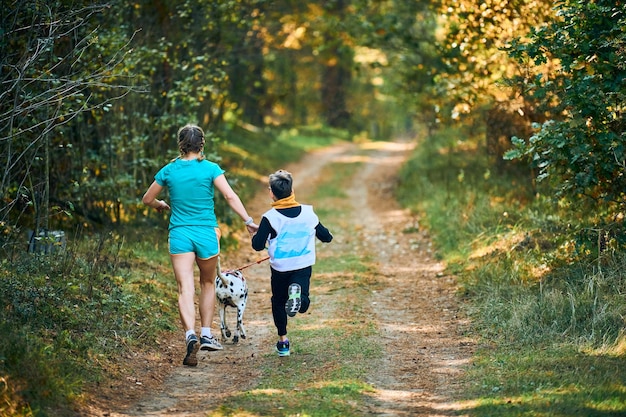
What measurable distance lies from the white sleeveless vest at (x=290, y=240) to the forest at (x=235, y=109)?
2.08m

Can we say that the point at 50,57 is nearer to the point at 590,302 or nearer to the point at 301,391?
the point at 301,391

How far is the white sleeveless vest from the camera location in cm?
759

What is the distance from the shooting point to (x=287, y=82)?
37625mm

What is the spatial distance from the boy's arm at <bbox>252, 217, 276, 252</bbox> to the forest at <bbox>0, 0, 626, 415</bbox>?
1.92 meters

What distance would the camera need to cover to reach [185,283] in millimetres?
7547

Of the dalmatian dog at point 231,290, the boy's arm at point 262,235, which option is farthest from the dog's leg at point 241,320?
the boy's arm at point 262,235

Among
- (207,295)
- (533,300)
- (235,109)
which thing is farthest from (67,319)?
(235,109)

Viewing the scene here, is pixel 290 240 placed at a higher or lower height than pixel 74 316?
higher

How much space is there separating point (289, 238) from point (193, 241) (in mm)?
→ 910

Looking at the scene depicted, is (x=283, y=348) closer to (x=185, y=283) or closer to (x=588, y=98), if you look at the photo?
(x=185, y=283)

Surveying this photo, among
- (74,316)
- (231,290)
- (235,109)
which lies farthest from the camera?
(235,109)

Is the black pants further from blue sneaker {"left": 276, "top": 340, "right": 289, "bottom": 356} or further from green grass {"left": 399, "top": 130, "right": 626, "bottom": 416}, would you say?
green grass {"left": 399, "top": 130, "right": 626, "bottom": 416}

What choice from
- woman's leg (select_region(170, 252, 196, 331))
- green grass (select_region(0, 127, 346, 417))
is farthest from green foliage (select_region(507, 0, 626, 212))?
green grass (select_region(0, 127, 346, 417))

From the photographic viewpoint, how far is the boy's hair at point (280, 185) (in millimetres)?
7566
